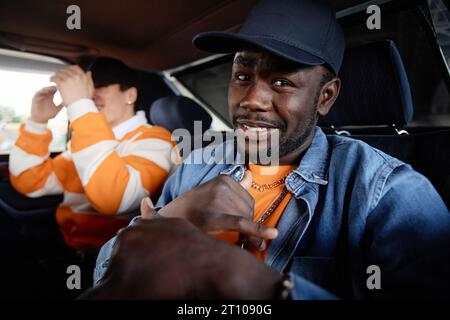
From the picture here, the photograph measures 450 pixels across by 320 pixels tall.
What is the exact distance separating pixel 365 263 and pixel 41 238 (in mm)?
2209

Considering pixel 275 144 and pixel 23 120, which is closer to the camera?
pixel 275 144

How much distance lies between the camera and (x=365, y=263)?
2.85 feet

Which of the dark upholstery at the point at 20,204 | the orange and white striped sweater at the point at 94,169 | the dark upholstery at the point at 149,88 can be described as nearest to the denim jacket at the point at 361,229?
the orange and white striped sweater at the point at 94,169

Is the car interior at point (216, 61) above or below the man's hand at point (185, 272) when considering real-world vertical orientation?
above

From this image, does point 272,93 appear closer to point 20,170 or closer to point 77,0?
point 77,0

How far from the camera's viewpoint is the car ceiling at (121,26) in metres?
1.80

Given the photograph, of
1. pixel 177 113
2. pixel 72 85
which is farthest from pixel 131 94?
pixel 72 85

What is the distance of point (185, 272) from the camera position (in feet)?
1.79

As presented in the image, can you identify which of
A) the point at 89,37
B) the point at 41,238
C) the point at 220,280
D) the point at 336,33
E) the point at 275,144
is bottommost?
the point at 41,238

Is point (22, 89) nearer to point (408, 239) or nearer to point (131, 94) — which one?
point (131, 94)

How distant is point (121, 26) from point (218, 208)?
1.79 meters

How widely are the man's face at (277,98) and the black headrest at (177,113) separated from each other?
117 cm

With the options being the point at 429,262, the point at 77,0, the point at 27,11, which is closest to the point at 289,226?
the point at 429,262

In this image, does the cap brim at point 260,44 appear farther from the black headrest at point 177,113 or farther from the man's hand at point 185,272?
the black headrest at point 177,113
